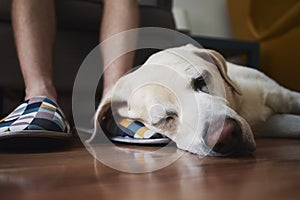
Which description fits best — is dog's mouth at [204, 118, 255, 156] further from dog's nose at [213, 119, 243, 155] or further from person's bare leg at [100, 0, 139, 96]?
person's bare leg at [100, 0, 139, 96]

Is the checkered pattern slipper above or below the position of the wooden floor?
below

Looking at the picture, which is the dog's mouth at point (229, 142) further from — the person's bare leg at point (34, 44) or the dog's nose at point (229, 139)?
the person's bare leg at point (34, 44)

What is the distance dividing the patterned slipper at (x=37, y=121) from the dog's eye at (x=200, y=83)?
0.33 meters

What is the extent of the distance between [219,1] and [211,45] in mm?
788

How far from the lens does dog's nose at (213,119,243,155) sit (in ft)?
2.59

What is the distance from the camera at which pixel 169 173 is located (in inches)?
27.9

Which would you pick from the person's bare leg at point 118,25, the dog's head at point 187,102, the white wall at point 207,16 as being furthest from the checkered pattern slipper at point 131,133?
the white wall at point 207,16

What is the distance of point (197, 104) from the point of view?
2.79 ft

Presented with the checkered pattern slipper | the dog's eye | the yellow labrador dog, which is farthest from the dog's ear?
the checkered pattern slipper

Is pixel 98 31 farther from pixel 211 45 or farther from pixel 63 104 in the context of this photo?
pixel 211 45

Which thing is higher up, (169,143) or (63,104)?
(169,143)

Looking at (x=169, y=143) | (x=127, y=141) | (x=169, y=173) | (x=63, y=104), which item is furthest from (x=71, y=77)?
(x=169, y=173)

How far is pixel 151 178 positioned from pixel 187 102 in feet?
0.84

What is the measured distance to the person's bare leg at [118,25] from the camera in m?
1.22
